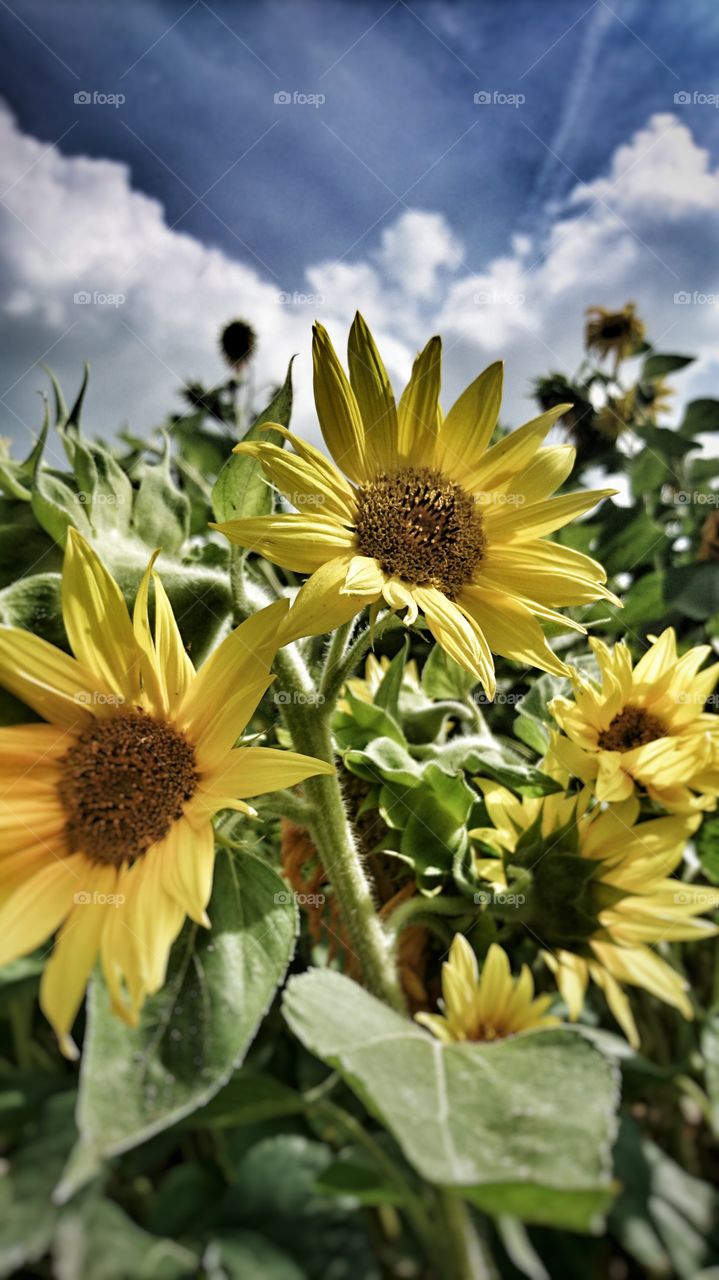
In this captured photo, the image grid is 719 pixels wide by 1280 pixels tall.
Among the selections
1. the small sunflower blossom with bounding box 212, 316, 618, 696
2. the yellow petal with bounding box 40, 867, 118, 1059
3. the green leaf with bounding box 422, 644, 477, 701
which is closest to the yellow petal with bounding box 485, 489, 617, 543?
the small sunflower blossom with bounding box 212, 316, 618, 696

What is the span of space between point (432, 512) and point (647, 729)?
0.48ft

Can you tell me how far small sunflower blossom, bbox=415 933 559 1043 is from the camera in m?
0.33

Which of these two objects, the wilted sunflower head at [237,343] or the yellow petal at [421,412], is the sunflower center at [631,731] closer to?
the yellow petal at [421,412]

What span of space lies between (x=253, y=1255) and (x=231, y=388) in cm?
92

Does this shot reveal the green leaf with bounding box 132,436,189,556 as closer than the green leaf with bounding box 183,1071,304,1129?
No

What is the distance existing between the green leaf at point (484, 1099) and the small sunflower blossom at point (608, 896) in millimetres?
39

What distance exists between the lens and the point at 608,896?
12.8 inches

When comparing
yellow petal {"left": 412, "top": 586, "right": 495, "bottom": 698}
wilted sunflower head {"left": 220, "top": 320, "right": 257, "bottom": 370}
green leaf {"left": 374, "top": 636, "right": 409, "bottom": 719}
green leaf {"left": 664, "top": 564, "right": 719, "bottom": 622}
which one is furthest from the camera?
wilted sunflower head {"left": 220, "top": 320, "right": 257, "bottom": 370}

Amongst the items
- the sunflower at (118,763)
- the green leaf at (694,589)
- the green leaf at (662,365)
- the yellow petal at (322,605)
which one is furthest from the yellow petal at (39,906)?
the green leaf at (662,365)

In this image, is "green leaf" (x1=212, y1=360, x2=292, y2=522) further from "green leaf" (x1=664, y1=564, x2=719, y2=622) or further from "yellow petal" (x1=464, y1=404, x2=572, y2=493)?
"green leaf" (x1=664, y1=564, x2=719, y2=622)

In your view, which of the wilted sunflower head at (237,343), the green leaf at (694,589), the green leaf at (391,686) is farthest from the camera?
the wilted sunflower head at (237,343)

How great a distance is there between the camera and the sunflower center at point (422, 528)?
1.16ft

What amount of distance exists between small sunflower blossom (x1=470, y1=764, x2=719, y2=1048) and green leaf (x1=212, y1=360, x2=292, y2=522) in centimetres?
18

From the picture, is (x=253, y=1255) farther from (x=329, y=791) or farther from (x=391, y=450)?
(x=391, y=450)
